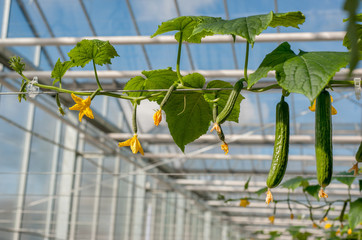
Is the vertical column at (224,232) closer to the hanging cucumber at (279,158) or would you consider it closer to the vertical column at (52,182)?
the vertical column at (52,182)

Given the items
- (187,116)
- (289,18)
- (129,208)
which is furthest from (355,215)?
(129,208)

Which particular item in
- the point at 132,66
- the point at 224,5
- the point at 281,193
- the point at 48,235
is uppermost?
the point at 224,5

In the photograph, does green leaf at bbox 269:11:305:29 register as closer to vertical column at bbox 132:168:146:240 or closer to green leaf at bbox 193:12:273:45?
green leaf at bbox 193:12:273:45

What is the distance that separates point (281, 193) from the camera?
16.6 m

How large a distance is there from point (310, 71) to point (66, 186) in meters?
10.1

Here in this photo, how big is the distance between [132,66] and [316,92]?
7.96 metres

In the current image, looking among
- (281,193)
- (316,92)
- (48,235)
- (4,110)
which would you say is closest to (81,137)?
(48,235)

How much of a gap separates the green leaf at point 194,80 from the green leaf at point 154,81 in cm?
5

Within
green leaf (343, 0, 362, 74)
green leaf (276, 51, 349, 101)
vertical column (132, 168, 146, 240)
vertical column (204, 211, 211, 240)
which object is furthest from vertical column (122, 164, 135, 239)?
green leaf (343, 0, 362, 74)

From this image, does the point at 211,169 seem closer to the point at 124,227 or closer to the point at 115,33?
the point at 124,227

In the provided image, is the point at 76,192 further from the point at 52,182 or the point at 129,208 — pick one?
the point at 129,208

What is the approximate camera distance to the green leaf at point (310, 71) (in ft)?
2.34

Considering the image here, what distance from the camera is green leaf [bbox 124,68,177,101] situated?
1.12 meters

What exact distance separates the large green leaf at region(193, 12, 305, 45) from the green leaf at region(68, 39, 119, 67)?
0.92 feet
